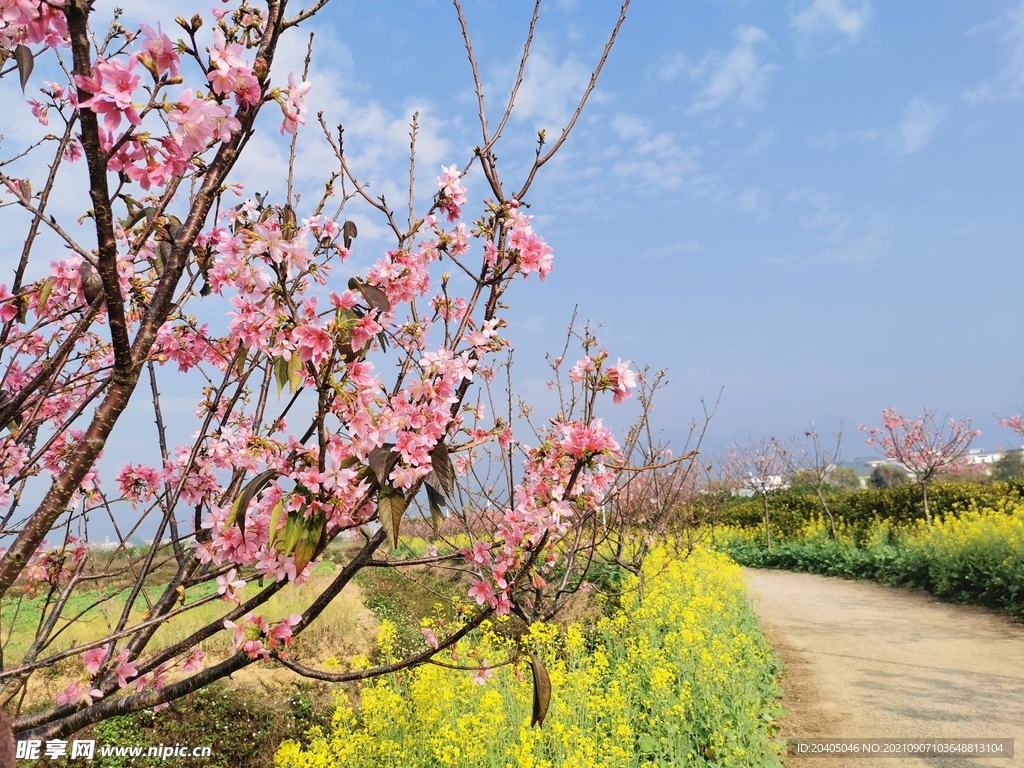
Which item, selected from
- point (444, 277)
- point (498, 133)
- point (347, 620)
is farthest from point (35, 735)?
point (347, 620)

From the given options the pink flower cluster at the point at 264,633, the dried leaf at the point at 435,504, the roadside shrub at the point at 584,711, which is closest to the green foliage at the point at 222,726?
the roadside shrub at the point at 584,711

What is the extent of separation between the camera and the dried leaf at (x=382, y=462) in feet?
4.22

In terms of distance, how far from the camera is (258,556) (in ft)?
5.12

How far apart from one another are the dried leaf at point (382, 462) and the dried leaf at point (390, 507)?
4cm

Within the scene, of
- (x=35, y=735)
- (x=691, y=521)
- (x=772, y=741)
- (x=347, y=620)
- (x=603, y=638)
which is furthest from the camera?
(x=691, y=521)

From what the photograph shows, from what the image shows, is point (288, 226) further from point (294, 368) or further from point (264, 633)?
point (264, 633)

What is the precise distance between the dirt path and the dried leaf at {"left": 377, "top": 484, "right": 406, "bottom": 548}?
442cm

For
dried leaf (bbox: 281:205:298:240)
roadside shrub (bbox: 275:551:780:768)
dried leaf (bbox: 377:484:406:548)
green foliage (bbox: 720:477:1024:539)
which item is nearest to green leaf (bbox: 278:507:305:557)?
dried leaf (bbox: 377:484:406:548)

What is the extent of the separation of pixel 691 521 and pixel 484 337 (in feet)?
35.5

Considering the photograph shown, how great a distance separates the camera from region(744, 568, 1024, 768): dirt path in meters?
4.86

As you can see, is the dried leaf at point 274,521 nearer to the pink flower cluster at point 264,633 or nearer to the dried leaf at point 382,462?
the dried leaf at point 382,462

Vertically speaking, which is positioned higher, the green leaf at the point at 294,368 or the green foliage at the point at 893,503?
the green leaf at the point at 294,368

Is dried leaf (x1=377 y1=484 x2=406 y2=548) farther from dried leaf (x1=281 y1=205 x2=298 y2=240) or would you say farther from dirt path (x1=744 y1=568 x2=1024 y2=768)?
dirt path (x1=744 y1=568 x2=1024 y2=768)

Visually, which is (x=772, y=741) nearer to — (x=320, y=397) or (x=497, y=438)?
(x=497, y=438)
